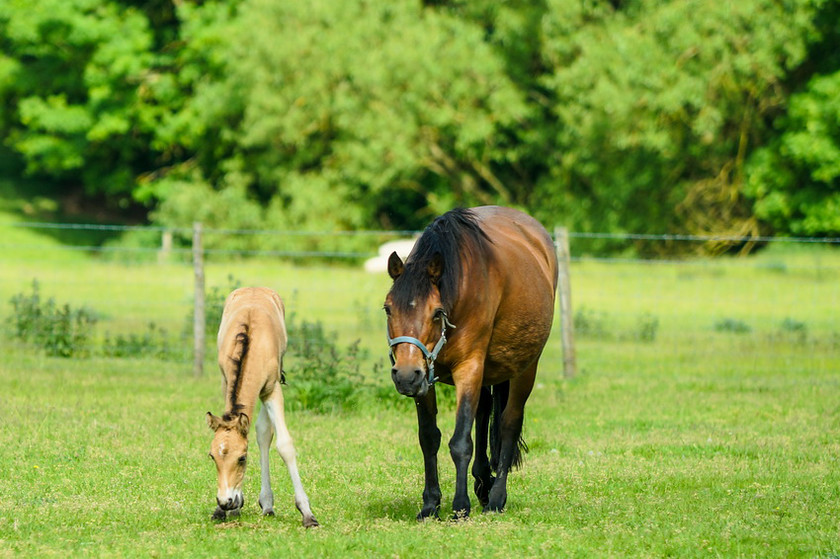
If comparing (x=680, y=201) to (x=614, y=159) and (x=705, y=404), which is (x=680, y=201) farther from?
(x=705, y=404)

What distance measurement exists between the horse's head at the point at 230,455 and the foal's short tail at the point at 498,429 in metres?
2.05

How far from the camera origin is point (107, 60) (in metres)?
38.2

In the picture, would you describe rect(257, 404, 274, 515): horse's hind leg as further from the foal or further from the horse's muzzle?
the horse's muzzle

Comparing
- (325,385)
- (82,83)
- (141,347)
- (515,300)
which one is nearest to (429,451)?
(515,300)

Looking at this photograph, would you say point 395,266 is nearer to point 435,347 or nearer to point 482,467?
point 435,347

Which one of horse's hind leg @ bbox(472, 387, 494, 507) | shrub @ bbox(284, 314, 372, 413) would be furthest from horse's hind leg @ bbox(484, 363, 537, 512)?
shrub @ bbox(284, 314, 372, 413)

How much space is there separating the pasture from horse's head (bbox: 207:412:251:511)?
0.88ft

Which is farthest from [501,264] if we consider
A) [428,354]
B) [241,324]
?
[241,324]

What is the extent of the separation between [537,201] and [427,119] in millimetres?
4868

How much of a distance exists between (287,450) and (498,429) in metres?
1.76

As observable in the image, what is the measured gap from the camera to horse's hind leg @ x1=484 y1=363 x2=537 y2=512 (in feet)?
24.5

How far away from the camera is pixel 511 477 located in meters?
8.60

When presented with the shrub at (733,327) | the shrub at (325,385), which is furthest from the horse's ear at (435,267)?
the shrub at (733,327)

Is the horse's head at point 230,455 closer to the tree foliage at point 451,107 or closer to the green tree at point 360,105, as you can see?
the tree foliage at point 451,107
